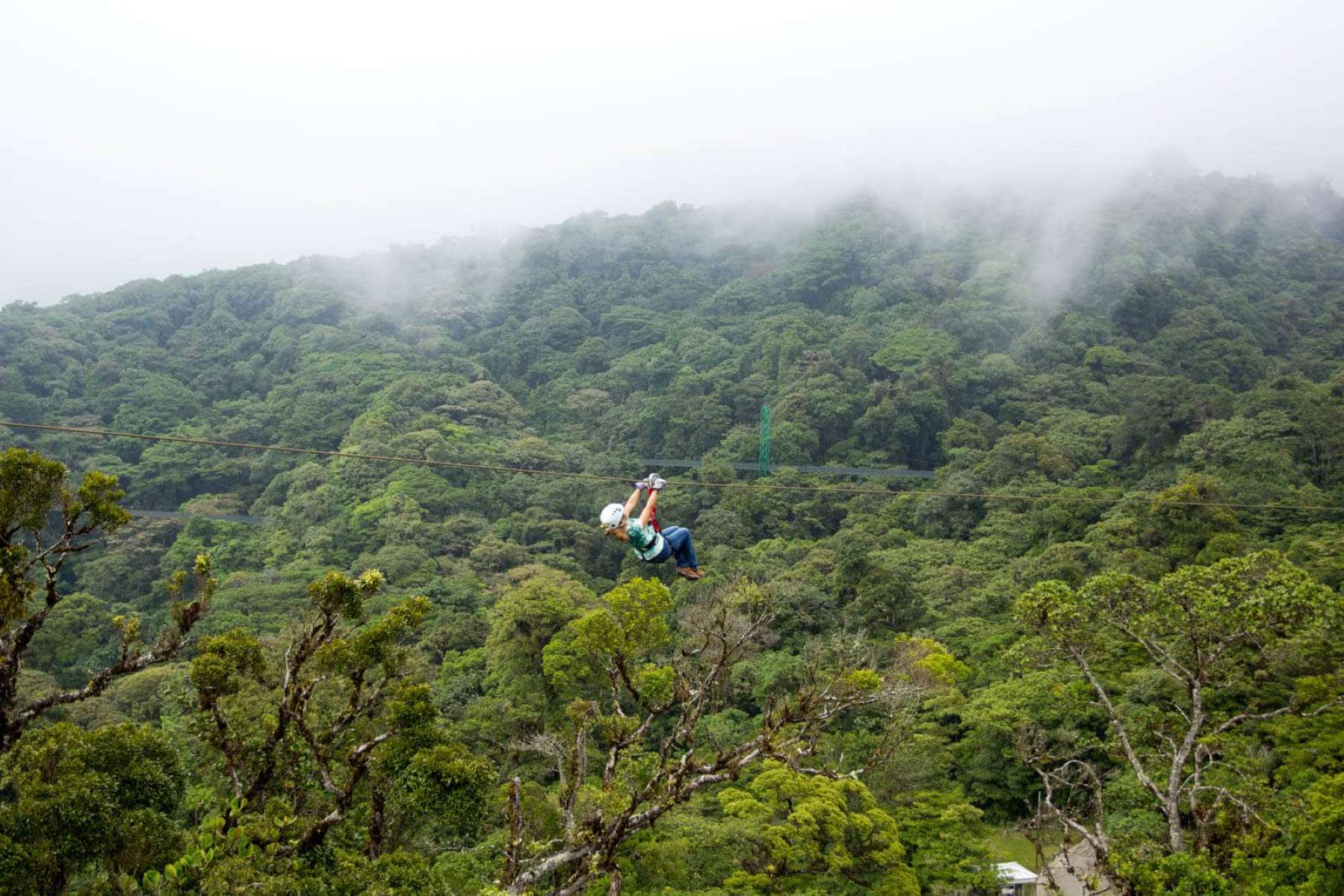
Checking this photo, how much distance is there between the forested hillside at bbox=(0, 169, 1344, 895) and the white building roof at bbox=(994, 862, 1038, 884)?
0.63m

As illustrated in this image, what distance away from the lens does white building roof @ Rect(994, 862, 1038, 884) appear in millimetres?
14334

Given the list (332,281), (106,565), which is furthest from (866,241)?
(106,565)

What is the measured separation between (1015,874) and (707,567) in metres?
14.3

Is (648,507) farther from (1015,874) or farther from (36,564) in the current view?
(1015,874)

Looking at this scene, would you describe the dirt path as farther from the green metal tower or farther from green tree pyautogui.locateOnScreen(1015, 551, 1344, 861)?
the green metal tower

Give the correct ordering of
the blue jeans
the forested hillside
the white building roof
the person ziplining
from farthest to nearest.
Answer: the white building roof, the forested hillside, the blue jeans, the person ziplining

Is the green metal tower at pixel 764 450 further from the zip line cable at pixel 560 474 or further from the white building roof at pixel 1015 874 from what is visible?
the white building roof at pixel 1015 874

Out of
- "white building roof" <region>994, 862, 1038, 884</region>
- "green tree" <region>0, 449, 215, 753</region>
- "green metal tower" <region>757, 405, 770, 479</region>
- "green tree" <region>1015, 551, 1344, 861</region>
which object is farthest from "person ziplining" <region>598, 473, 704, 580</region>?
"green metal tower" <region>757, 405, 770, 479</region>

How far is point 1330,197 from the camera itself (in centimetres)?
6284

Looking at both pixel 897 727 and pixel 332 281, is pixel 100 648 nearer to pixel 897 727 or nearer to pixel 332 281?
pixel 897 727

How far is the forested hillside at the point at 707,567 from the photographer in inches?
306

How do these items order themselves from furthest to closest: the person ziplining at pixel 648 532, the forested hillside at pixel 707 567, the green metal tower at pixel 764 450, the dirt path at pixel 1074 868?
1. the green metal tower at pixel 764 450
2. the dirt path at pixel 1074 868
3. the forested hillside at pixel 707 567
4. the person ziplining at pixel 648 532

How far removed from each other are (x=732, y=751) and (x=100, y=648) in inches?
1042

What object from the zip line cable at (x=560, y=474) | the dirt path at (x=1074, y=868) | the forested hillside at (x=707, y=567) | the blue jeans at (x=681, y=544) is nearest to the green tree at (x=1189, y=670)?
the forested hillside at (x=707, y=567)
